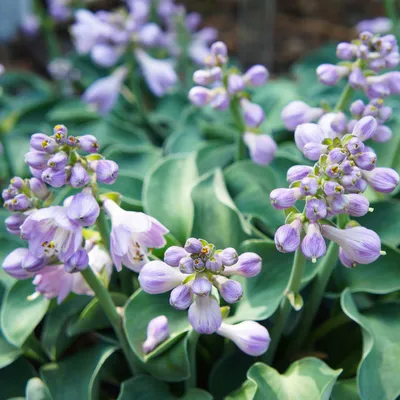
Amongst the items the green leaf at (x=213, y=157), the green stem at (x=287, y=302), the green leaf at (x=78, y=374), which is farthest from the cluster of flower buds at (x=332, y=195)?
the green leaf at (x=213, y=157)

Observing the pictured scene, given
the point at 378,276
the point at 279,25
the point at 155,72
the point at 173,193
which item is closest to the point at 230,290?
the point at 378,276

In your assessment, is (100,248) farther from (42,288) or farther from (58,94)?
(58,94)

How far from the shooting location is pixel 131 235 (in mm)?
1060

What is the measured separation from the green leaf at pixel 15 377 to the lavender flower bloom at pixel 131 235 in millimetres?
525

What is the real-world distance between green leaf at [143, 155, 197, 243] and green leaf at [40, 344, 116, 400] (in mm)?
333

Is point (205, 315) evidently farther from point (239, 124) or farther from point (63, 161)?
point (239, 124)

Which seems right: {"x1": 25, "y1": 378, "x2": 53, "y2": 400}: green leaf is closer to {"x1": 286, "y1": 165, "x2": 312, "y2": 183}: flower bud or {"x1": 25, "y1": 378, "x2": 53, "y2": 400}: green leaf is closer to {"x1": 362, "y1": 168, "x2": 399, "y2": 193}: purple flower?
{"x1": 286, "y1": 165, "x2": 312, "y2": 183}: flower bud

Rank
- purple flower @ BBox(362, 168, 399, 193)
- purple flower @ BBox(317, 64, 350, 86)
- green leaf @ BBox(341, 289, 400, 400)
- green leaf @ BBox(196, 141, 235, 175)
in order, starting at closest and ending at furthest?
purple flower @ BBox(362, 168, 399, 193) < green leaf @ BBox(341, 289, 400, 400) < purple flower @ BBox(317, 64, 350, 86) < green leaf @ BBox(196, 141, 235, 175)

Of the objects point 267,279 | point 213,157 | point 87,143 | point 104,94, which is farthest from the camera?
point 104,94

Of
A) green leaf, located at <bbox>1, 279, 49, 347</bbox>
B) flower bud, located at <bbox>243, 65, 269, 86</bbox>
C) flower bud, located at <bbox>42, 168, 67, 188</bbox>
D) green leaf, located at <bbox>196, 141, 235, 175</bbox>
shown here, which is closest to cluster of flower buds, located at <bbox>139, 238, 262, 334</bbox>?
flower bud, located at <bbox>42, 168, 67, 188</bbox>

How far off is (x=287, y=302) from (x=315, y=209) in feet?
1.11

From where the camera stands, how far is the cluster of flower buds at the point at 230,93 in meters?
1.39

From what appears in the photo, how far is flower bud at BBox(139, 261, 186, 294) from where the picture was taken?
0.94 m

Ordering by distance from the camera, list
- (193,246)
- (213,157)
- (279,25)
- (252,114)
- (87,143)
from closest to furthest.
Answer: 1. (193,246)
2. (87,143)
3. (252,114)
4. (213,157)
5. (279,25)
